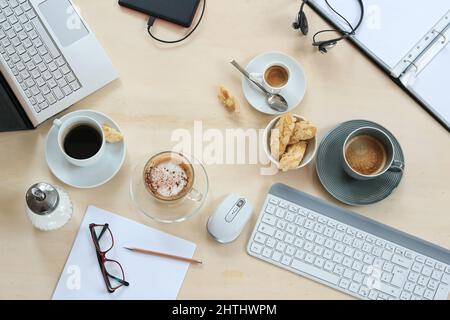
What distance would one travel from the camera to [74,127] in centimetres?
100

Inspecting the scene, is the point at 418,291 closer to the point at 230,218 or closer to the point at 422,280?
the point at 422,280

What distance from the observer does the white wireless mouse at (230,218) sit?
1.00 metres

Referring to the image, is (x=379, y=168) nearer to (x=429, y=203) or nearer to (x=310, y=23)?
(x=429, y=203)

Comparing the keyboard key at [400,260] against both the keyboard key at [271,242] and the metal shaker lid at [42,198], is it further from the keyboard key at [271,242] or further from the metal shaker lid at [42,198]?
the metal shaker lid at [42,198]

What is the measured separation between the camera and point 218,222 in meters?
1.00

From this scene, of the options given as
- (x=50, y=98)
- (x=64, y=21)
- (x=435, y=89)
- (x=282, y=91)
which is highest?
(x=435, y=89)

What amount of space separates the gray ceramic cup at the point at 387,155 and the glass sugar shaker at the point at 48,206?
546 millimetres

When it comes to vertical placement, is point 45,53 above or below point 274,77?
below

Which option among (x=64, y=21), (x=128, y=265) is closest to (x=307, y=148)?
(x=128, y=265)

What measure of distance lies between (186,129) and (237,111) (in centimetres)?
11

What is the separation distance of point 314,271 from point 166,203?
1.06 feet

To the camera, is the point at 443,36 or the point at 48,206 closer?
the point at 48,206

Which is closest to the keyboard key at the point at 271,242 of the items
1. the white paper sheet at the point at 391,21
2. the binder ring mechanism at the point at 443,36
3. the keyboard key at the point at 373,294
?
the keyboard key at the point at 373,294

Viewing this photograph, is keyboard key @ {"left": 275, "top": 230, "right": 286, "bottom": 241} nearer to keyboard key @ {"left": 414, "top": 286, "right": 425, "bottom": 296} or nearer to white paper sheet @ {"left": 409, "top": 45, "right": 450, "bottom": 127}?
keyboard key @ {"left": 414, "top": 286, "right": 425, "bottom": 296}
